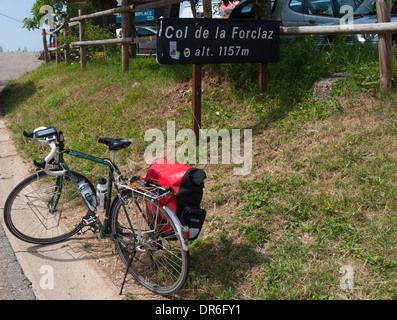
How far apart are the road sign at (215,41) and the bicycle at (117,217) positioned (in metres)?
1.59

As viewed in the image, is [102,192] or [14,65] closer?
[102,192]

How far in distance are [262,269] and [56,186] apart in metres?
2.43

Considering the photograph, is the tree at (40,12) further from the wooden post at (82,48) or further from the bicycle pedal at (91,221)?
the bicycle pedal at (91,221)

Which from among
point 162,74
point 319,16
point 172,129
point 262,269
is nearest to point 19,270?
point 262,269

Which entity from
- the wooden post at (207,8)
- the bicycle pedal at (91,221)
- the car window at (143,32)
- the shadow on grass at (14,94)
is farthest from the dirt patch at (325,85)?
the car window at (143,32)

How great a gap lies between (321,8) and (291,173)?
5.72 metres

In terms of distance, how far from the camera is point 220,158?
5.32 m

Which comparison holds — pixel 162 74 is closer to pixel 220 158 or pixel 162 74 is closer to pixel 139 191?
pixel 220 158

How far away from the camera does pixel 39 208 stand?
183 inches

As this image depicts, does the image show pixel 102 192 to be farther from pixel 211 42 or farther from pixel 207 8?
pixel 207 8

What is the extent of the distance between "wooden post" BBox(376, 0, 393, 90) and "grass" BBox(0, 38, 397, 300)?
133 millimetres

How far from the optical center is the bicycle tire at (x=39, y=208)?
444 cm

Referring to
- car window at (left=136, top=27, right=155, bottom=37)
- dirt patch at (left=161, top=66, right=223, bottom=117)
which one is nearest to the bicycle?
dirt patch at (left=161, top=66, right=223, bottom=117)

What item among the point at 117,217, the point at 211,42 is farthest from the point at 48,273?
the point at 211,42
